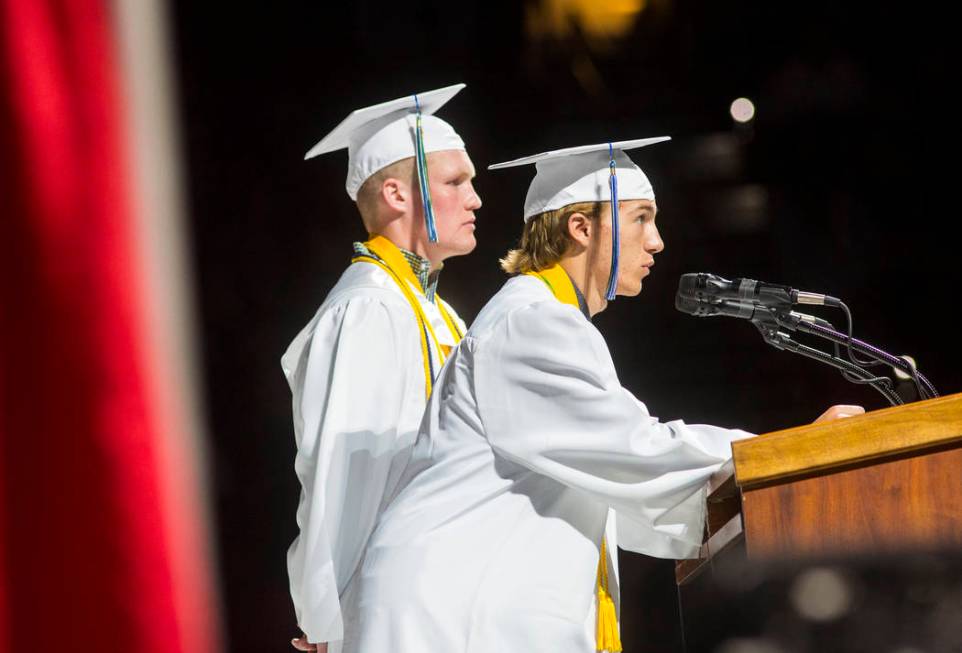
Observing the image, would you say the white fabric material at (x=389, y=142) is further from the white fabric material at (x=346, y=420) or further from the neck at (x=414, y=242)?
the white fabric material at (x=346, y=420)

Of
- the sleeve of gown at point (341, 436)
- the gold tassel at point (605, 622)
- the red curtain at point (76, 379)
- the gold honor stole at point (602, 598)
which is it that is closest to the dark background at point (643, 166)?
the sleeve of gown at point (341, 436)

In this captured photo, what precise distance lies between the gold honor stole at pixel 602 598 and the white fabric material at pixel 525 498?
0.02 metres

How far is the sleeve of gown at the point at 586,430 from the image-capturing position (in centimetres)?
195

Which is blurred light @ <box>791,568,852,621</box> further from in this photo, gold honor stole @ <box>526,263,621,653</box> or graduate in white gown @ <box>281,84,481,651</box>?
graduate in white gown @ <box>281,84,481,651</box>

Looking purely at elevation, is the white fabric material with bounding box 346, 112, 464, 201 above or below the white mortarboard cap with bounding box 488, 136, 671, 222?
above

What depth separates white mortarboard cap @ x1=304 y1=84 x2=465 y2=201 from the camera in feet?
10.8

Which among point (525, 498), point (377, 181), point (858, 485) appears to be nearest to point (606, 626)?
point (525, 498)

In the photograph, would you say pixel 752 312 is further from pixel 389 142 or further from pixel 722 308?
pixel 389 142

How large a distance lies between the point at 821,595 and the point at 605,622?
73 cm

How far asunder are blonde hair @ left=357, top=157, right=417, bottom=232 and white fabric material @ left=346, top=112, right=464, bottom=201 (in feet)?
0.04

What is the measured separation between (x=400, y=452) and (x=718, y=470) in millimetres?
1054

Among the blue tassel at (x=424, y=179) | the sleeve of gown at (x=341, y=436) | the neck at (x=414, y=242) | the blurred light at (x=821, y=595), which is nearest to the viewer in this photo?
the blurred light at (x=821, y=595)

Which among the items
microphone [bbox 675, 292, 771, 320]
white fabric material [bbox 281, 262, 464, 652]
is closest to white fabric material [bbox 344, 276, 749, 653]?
microphone [bbox 675, 292, 771, 320]

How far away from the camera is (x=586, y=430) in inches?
78.4
